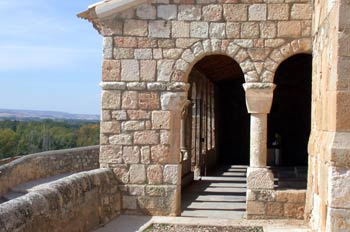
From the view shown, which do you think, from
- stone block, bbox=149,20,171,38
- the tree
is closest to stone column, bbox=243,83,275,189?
stone block, bbox=149,20,171,38

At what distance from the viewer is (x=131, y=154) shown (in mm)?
8367

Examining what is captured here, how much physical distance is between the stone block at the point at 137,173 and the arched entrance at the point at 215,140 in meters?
0.98

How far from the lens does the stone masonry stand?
8172 mm

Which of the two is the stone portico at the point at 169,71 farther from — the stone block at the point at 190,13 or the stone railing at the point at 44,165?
the stone railing at the point at 44,165

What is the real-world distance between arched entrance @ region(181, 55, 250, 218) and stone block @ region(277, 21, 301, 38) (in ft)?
9.54

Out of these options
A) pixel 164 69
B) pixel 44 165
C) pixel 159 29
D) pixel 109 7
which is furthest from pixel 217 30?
pixel 44 165

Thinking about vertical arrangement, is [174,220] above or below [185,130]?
below

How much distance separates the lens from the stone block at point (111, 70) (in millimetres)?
8422

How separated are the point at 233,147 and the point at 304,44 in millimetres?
10373

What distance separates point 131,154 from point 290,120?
10117 mm

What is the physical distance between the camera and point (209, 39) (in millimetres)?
8258

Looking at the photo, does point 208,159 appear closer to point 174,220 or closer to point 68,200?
point 174,220

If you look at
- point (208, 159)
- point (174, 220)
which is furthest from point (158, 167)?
point (208, 159)

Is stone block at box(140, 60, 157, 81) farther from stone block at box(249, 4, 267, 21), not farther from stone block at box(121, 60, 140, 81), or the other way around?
stone block at box(249, 4, 267, 21)
